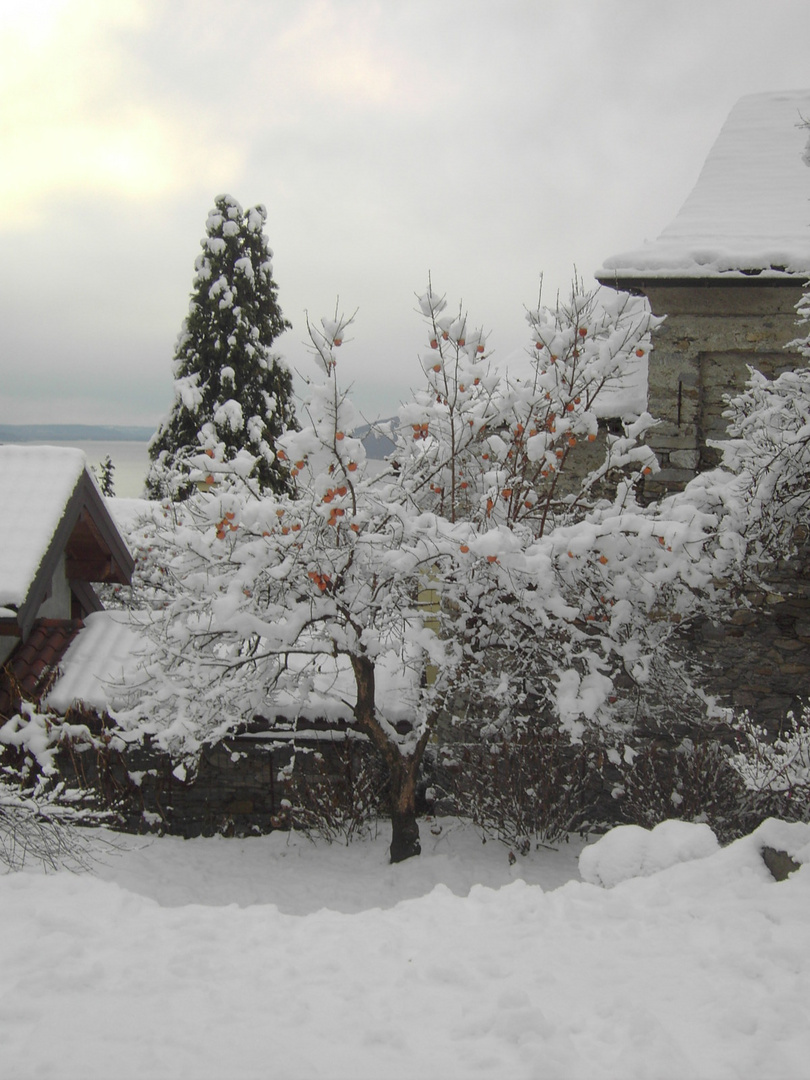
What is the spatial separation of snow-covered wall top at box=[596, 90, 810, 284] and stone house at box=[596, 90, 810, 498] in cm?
1

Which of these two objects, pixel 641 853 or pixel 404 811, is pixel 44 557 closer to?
pixel 404 811

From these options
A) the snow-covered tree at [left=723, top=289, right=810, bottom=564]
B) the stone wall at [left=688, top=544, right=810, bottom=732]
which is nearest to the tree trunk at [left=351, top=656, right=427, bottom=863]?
the stone wall at [left=688, top=544, right=810, bottom=732]

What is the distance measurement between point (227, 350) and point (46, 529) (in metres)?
8.37

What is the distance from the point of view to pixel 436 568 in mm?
7258

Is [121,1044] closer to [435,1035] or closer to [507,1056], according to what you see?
[435,1035]

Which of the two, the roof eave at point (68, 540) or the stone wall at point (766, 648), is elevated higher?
the roof eave at point (68, 540)

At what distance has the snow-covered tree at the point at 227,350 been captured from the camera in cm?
1564

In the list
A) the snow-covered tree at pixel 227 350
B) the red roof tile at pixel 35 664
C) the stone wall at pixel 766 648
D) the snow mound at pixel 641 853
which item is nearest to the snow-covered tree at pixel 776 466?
the stone wall at pixel 766 648

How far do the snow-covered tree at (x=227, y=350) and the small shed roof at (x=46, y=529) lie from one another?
549 cm

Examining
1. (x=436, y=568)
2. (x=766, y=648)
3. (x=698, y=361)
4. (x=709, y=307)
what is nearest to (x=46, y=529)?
(x=436, y=568)

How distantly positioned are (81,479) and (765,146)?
9.57m

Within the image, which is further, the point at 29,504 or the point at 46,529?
the point at 29,504

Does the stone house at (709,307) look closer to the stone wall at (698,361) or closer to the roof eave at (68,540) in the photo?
the stone wall at (698,361)

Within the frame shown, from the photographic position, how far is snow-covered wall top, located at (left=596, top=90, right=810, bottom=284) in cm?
750
